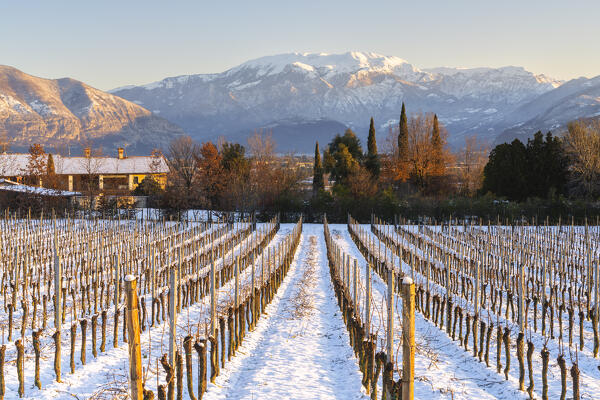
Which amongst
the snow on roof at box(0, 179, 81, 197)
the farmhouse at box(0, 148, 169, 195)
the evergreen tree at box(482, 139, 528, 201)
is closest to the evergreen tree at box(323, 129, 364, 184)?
the evergreen tree at box(482, 139, 528, 201)

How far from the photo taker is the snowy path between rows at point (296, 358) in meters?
6.51

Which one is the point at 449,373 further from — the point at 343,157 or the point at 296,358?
the point at 343,157

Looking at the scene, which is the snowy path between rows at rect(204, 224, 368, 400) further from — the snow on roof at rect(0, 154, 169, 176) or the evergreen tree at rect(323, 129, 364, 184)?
the snow on roof at rect(0, 154, 169, 176)

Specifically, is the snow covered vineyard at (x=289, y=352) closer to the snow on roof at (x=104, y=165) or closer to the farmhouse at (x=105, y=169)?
the farmhouse at (x=105, y=169)

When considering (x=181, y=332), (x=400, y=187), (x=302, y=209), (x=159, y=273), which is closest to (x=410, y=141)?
(x=400, y=187)

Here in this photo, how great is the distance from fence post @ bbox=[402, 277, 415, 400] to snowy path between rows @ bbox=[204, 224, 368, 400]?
271cm

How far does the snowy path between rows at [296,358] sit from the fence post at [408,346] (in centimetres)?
271

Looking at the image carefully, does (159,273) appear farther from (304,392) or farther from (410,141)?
(410,141)

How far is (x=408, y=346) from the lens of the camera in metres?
3.89

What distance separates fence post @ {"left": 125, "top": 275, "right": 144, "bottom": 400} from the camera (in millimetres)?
3902

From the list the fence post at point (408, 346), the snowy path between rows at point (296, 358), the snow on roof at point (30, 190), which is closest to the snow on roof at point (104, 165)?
the snow on roof at point (30, 190)

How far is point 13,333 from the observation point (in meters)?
8.52

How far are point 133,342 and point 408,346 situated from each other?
7.61ft

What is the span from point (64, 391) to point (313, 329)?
16.0ft
